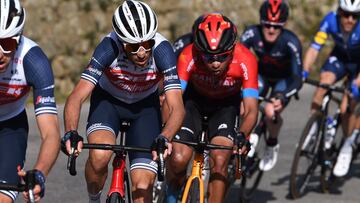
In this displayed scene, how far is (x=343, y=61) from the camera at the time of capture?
11.9 metres

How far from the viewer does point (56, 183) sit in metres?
11.2

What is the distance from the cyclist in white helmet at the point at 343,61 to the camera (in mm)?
11641


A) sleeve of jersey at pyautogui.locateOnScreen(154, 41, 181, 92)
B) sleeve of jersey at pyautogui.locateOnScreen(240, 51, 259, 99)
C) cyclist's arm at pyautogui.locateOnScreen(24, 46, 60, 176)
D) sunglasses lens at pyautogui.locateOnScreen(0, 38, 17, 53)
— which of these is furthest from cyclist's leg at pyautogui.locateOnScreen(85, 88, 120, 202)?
sunglasses lens at pyautogui.locateOnScreen(0, 38, 17, 53)

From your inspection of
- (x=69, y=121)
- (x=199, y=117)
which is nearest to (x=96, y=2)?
(x=199, y=117)

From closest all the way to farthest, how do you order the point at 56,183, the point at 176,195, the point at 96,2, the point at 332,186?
the point at 176,195 < the point at 56,183 < the point at 332,186 < the point at 96,2

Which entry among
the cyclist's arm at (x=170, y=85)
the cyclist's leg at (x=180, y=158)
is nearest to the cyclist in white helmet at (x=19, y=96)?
the cyclist's arm at (x=170, y=85)

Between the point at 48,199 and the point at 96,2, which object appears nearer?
the point at 48,199

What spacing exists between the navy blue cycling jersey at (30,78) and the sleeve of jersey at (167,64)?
46.1 inches

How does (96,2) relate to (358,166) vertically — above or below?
above

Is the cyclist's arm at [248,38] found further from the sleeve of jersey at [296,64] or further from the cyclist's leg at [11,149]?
the cyclist's leg at [11,149]

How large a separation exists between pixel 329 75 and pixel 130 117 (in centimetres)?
409

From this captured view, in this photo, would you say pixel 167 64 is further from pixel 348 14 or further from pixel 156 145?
Result: pixel 348 14

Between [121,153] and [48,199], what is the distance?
10.4 feet

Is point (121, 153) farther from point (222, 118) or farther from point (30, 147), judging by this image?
point (30, 147)
